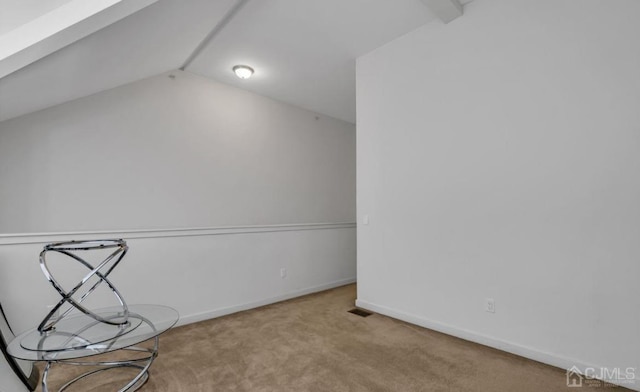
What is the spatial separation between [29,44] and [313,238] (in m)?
3.29

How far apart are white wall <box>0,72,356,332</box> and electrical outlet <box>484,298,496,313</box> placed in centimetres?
226

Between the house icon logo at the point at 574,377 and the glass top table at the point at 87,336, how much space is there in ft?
8.37

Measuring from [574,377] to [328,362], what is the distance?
5.25 feet

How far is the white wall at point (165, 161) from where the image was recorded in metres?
2.68

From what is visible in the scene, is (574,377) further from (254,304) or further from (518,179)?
A: (254,304)

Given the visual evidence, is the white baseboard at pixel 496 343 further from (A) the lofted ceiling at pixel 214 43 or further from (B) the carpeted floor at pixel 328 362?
(A) the lofted ceiling at pixel 214 43

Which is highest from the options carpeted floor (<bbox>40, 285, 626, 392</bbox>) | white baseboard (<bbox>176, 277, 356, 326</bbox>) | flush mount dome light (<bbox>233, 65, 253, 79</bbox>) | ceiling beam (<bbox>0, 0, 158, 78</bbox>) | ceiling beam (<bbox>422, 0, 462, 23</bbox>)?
ceiling beam (<bbox>422, 0, 462, 23</bbox>)

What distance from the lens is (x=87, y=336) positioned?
1708mm

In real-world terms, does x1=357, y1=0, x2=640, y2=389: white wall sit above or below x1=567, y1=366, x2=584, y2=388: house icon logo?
above

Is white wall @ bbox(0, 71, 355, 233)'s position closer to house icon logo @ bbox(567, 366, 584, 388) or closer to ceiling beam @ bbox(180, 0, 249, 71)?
ceiling beam @ bbox(180, 0, 249, 71)

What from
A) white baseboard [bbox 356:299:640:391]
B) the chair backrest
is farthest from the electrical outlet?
the chair backrest

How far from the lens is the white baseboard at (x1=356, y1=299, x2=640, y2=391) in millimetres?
1999

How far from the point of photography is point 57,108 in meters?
2.78

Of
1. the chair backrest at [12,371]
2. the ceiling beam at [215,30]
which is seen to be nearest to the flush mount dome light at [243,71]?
the ceiling beam at [215,30]
